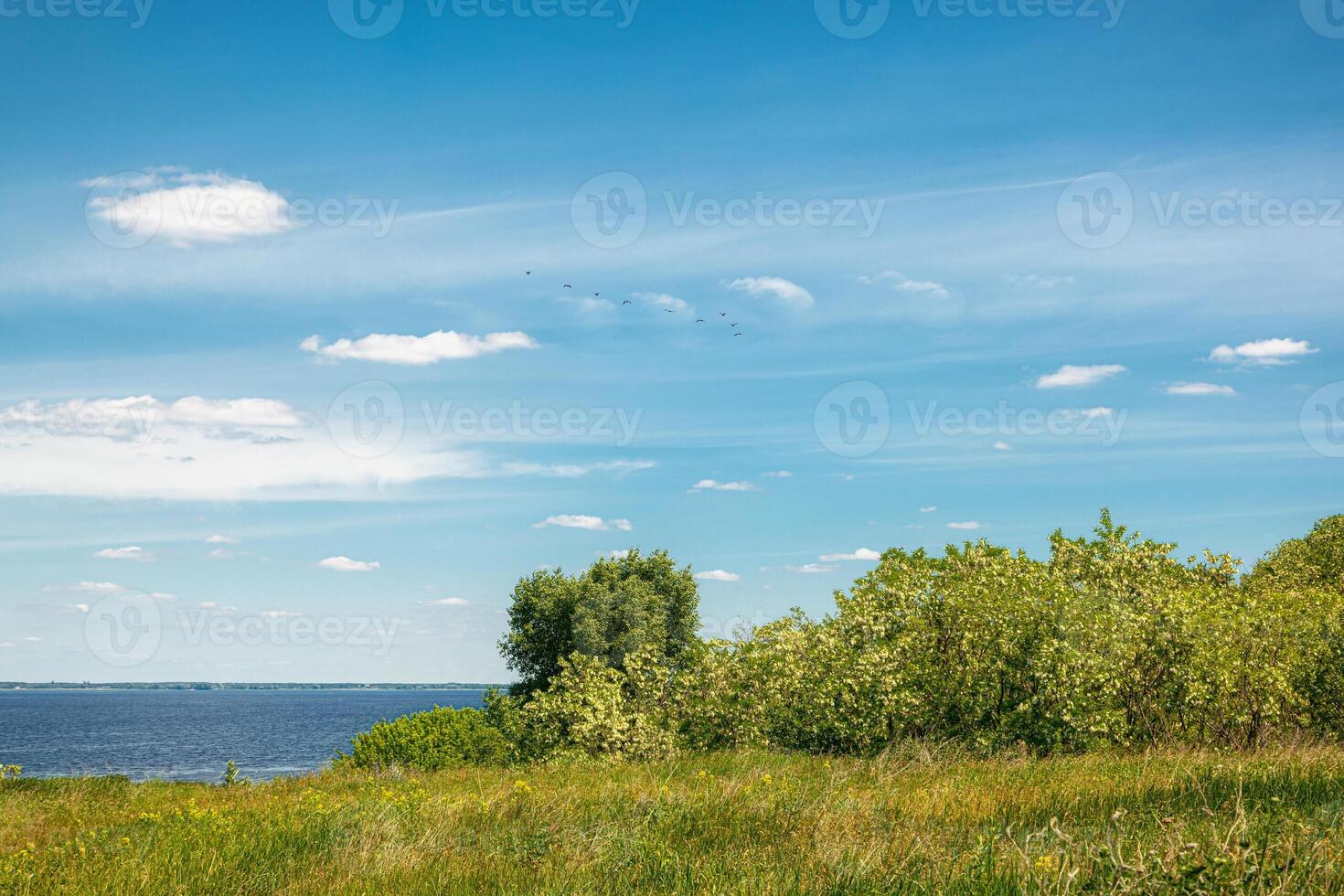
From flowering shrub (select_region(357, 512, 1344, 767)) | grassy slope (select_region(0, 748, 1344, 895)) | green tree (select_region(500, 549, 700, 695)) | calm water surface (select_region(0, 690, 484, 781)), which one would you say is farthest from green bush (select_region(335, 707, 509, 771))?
calm water surface (select_region(0, 690, 484, 781))

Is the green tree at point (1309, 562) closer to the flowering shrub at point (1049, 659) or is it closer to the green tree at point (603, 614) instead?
the flowering shrub at point (1049, 659)

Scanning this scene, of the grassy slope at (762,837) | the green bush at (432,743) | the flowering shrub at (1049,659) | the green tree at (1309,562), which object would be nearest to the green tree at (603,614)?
the green bush at (432,743)

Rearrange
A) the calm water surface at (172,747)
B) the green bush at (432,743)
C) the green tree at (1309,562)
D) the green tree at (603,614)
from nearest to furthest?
the green bush at (432,743)
the green tree at (1309,562)
the green tree at (603,614)
the calm water surface at (172,747)

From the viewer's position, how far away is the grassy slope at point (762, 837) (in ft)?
21.4

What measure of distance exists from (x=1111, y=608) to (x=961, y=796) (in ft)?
37.4

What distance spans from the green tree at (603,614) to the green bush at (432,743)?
912cm

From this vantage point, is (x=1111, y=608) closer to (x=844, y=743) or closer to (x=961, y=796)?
(x=844, y=743)

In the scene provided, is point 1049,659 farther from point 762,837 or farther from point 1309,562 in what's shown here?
point 1309,562

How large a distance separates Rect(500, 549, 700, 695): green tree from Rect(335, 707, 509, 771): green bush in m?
9.12

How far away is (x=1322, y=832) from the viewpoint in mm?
7613

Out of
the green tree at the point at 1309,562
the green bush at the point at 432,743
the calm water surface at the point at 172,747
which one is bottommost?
the calm water surface at the point at 172,747

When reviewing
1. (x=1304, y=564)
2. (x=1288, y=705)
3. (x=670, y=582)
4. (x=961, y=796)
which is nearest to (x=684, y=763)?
(x=961, y=796)

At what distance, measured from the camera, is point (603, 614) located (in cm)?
5088

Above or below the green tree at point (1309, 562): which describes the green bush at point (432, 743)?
below
